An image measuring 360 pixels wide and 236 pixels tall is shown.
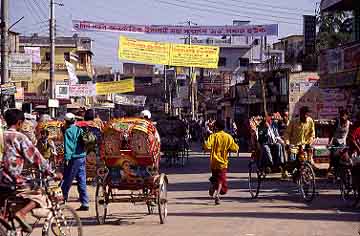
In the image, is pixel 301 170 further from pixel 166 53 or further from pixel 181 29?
pixel 181 29

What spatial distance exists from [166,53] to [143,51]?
1.26 metres

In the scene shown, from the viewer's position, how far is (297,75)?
4078 cm

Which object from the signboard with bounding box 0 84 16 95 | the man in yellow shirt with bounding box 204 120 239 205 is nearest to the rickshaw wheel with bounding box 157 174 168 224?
the man in yellow shirt with bounding box 204 120 239 205

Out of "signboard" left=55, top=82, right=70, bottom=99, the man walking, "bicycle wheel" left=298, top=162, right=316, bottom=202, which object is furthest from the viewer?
"signboard" left=55, top=82, right=70, bottom=99

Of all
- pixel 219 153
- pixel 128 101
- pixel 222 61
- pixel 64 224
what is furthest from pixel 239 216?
pixel 222 61

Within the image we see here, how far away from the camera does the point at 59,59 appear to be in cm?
7325

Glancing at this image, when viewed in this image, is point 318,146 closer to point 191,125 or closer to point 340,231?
point 340,231

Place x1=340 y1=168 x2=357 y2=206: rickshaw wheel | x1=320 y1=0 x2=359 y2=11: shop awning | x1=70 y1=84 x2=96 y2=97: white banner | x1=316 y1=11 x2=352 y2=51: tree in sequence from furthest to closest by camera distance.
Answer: x1=316 y1=11 x2=352 y2=51: tree → x1=70 y1=84 x2=96 y2=97: white banner → x1=320 y1=0 x2=359 y2=11: shop awning → x1=340 y1=168 x2=357 y2=206: rickshaw wheel

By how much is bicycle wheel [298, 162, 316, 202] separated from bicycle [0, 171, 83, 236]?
24.1 feet

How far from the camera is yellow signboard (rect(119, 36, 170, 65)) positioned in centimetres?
3419

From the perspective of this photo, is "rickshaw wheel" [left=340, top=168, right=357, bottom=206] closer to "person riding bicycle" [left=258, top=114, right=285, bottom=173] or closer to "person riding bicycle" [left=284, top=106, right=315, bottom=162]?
"person riding bicycle" [left=258, top=114, right=285, bottom=173]

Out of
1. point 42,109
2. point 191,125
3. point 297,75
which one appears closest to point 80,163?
point 297,75

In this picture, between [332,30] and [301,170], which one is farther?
[332,30]

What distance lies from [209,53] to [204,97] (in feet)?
151
